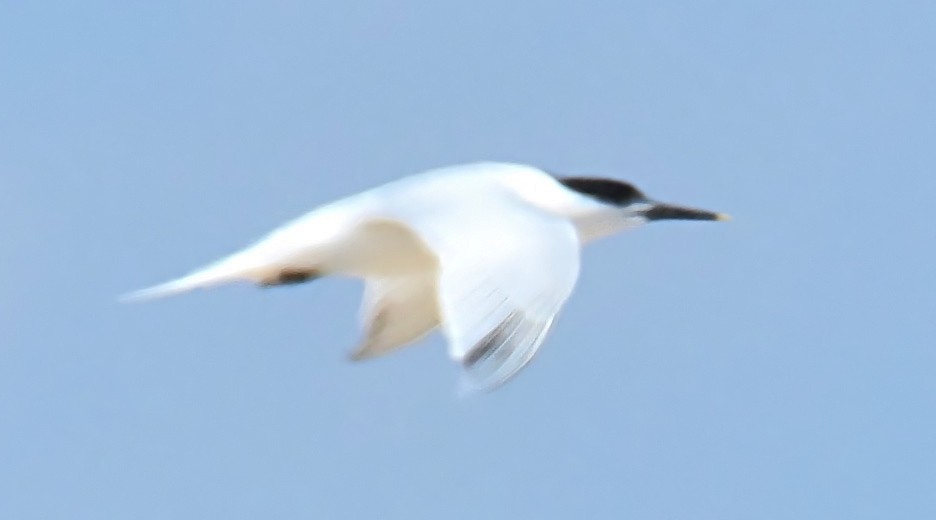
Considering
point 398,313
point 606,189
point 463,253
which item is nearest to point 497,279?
point 463,253

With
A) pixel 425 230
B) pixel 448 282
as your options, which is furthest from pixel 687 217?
pixel 448 282

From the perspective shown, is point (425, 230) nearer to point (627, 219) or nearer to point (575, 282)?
point (575, 282)

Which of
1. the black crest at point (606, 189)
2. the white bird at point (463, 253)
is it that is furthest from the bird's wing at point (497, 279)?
the black crest at point (606, 189)

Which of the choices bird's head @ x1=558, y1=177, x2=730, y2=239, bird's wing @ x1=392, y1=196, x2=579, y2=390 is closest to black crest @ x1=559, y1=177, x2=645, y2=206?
bird's head @ x1=558, y1=177, x2=730, y2=239

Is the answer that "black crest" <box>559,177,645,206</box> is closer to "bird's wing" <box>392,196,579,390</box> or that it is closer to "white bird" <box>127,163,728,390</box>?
"white bird" <box>127,163,728,390</box>

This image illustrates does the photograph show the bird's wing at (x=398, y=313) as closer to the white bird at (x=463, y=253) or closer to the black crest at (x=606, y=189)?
the white bird at (x=463, y=253)

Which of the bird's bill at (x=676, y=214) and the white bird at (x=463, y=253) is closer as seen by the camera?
the white bird at (x=463, y=253)

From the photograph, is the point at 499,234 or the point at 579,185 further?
the point at 579,185
